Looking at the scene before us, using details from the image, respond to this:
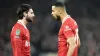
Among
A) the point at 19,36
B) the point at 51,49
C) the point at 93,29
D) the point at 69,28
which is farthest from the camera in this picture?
the point at 93,29

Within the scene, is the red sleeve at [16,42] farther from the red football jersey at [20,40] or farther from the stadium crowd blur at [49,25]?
the stadium crowd blur at [49,25]

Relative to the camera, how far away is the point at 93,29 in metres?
8.66

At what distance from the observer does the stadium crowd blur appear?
26.9ft

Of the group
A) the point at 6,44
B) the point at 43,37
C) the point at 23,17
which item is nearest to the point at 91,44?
the point at 43,37

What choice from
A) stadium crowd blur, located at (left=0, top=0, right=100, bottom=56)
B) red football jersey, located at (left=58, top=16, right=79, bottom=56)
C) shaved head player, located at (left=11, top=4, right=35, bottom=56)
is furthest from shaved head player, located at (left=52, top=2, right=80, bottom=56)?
stadium crowd blur, located at (left=0, top=0, right=100, bottom=56)

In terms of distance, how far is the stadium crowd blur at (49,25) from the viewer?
8.20m

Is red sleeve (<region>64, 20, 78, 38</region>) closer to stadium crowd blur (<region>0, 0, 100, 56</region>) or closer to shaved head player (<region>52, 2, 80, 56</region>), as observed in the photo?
shaved head player (<region>52, 2, 80, 56</region>)

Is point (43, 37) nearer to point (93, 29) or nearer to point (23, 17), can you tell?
point (93, 29)

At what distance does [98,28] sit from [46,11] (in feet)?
4.28

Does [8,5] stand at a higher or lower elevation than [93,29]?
higher

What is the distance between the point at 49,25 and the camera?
8.41m

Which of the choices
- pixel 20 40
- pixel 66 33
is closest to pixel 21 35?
pixel 20 40

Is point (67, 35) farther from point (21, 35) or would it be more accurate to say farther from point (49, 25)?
point (49, 25)

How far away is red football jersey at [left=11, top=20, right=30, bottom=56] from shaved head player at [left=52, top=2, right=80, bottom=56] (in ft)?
1.67
